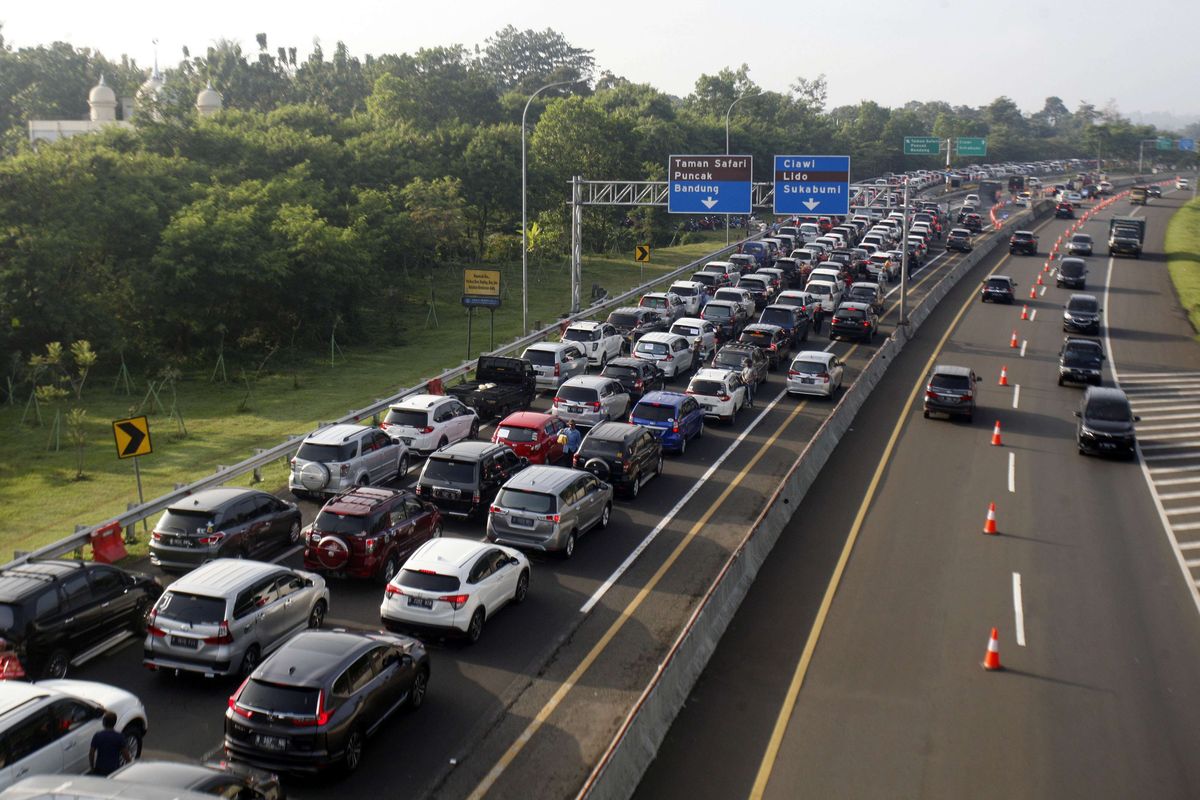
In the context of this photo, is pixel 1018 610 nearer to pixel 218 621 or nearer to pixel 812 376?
pixel 218 621

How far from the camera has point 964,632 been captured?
18.4 meters

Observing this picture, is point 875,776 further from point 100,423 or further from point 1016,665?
point 100,423

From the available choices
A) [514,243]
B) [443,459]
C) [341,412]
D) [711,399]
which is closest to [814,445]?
[711,399]

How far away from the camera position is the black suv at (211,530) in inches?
778

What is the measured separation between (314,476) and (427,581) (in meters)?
8.03

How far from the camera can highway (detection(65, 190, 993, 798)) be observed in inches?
550

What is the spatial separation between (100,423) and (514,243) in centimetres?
3883

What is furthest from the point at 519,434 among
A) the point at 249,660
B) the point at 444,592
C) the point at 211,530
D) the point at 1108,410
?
the point at 1108,410

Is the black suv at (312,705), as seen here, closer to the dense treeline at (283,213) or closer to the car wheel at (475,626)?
the car wheel at (475,626)

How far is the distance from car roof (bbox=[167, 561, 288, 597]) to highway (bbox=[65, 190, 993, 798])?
133cm

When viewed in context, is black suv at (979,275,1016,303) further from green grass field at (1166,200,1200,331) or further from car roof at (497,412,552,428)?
car roof at (497,412,552,428)

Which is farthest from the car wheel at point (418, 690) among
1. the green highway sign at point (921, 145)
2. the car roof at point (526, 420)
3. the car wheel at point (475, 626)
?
the green highway sign at point (921, 145)

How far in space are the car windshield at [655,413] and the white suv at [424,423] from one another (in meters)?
4.89

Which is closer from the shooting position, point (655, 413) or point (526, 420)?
point (526, 420)
